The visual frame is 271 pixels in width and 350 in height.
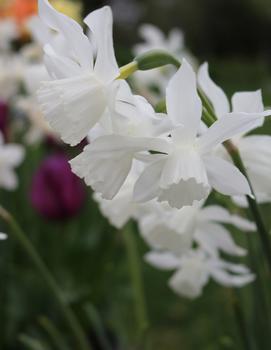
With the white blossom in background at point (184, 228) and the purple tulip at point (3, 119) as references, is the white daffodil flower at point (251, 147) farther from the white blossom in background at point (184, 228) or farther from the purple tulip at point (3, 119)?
the purple tulip at point (3, 119)

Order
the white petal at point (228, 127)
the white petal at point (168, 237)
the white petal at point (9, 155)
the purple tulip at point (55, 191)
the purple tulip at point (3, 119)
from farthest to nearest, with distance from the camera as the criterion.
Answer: the purple tulip at point (3, 119)
the purple tulip at point (55, 191)
the white petal at point (9, 155)
the white petal at point (168, 237)
the white petal at point (228, 127)

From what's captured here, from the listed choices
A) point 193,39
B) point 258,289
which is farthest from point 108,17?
point 193,39

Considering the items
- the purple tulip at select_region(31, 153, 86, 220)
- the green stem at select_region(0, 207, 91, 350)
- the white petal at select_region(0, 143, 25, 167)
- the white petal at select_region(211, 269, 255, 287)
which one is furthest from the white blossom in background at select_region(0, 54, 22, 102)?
the white petal at select_region(211, 269, 255, 287)

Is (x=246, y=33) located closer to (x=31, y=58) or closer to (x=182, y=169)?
(x=31, y=58)

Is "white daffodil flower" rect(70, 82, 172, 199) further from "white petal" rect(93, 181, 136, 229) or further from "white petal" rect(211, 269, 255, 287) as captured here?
"white petal" rect(211, 269, 255, 287)

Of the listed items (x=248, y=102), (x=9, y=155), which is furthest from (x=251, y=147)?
(x=9, y=155)

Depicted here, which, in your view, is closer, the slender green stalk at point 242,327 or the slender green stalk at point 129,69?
the slender green stalk at point 129,69

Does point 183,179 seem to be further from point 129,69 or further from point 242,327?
point 242,327

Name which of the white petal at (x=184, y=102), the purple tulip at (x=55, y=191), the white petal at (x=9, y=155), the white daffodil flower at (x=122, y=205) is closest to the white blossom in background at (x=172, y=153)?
the white petal at (x=184, y=102)
